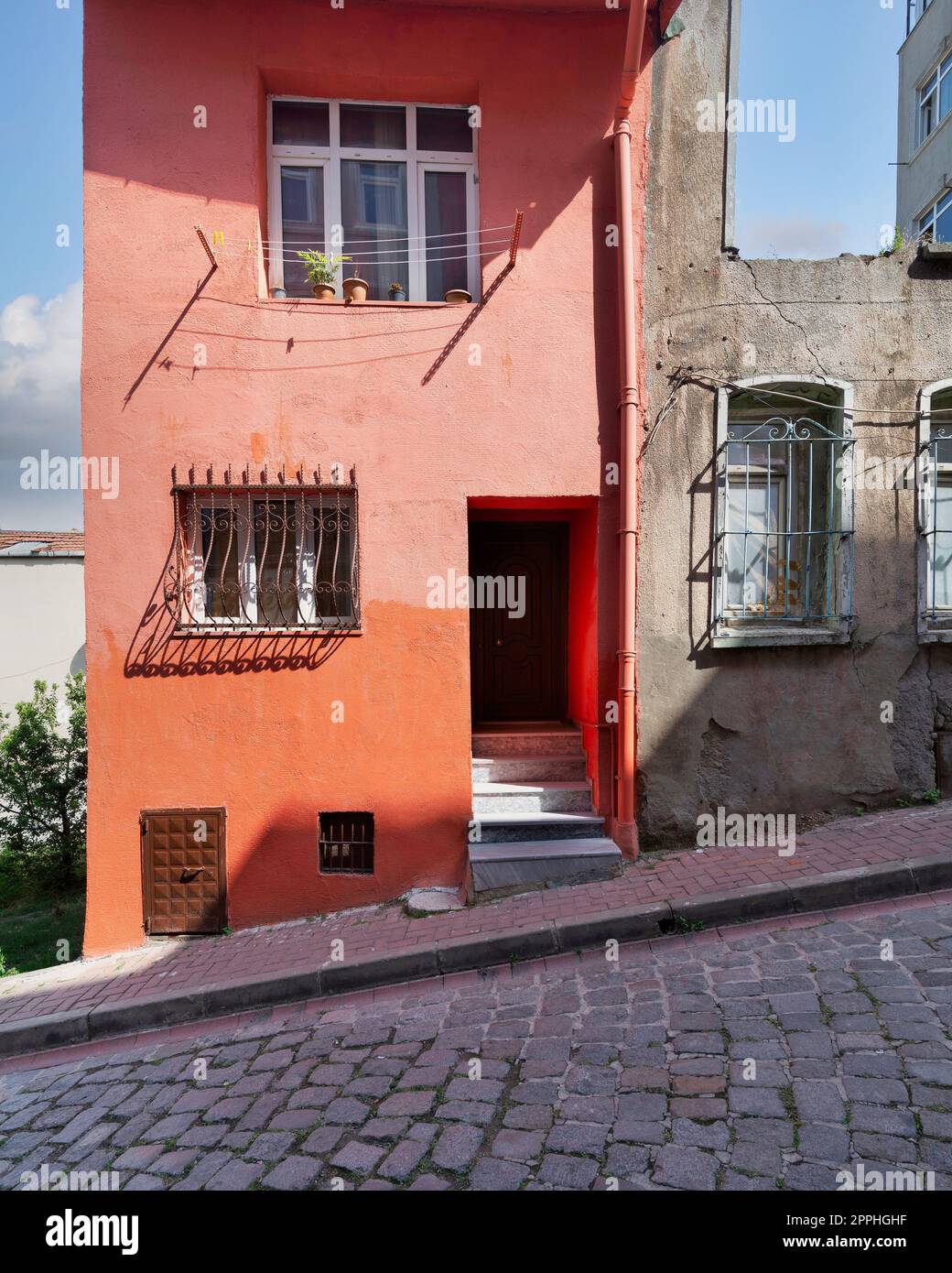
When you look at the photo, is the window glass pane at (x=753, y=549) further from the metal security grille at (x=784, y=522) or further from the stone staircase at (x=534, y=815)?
the stone staircase at (x=534, y=815)

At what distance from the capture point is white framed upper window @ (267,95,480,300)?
6.32 meters

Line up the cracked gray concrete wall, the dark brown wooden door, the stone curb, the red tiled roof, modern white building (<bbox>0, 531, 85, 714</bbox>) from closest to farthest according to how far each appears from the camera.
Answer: the stone curb
the cracked gray concrete wall
the dark brown wooden door
modern white building (<bbox>0, 531, 85, 714</bbox>)
the red tiled roof

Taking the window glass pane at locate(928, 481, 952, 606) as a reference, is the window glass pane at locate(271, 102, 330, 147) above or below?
above

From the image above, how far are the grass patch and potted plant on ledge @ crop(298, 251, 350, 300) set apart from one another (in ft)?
19.4

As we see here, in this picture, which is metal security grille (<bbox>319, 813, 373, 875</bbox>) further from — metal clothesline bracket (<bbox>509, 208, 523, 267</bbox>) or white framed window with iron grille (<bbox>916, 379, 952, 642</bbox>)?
white framed window with iron grille (<bbox>916, 379, 952, 642</bbox>)

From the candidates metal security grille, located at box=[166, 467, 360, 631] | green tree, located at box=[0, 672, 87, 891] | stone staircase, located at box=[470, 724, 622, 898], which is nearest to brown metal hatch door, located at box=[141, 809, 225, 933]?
metal security grille, located at box=[166, 467, 360, 631]

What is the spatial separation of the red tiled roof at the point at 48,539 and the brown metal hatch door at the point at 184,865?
12.9 m

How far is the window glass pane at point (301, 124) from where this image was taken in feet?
20.7

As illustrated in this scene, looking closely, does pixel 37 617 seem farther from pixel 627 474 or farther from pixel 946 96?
pixel 946 96

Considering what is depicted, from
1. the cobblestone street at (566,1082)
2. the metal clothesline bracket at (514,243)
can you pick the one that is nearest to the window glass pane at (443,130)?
the metal clothesline bracket at (514,243)

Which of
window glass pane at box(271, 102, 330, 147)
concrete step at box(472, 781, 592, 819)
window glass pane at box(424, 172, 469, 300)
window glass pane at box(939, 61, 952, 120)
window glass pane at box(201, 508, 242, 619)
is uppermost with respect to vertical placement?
window glass pane at box(939, 61, 952, 120)

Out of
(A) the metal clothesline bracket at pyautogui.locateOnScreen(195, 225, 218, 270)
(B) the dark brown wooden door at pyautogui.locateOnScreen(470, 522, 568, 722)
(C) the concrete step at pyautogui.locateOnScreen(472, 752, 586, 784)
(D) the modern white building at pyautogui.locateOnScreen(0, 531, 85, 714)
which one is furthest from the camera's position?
(D) the modern white building at pyautogui.locateOnScreen(0, 531, 85, 714)

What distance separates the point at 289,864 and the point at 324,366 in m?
4.11
